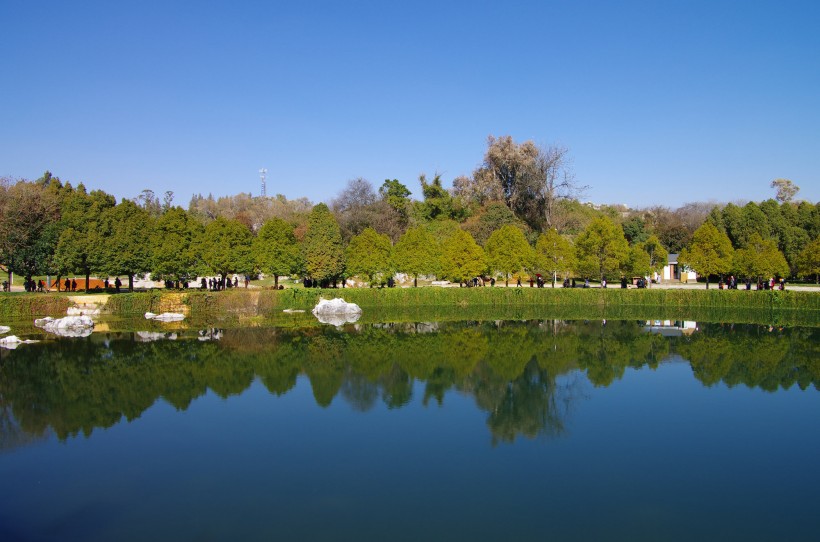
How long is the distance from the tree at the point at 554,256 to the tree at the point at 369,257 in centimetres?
1042

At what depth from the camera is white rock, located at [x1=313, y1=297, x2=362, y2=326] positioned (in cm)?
3438

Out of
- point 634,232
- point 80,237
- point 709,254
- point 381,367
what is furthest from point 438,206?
point 381,367

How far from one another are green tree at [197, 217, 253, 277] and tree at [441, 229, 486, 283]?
12990mm

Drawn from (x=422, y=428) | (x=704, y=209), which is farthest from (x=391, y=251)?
(x=704, y=209)

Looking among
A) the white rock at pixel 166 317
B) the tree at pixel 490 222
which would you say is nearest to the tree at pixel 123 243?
the white rock at pixel 166 317

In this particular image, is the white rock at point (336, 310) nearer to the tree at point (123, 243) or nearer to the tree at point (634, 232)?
the tree at point (123, 243)

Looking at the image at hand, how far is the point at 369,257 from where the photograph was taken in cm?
4028

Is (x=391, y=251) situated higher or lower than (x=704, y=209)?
lower

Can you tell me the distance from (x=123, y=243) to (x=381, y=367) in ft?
78.6

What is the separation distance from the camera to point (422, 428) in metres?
13.7

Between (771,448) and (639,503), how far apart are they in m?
4.58

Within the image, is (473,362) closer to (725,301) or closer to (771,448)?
(771,448)

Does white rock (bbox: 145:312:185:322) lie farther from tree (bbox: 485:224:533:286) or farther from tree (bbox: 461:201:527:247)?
tree (bbox: 461:201:527:247)

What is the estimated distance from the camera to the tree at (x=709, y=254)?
41031 mm
